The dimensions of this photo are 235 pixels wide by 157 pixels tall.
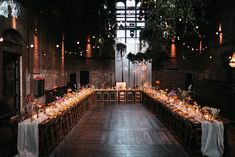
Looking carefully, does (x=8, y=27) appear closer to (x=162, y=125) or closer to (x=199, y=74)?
(x=162, y=125)

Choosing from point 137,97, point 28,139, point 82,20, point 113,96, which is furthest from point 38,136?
point 82,20

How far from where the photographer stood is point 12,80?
13570mm

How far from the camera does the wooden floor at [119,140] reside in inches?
312

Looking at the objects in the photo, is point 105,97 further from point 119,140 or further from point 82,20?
point 119,140

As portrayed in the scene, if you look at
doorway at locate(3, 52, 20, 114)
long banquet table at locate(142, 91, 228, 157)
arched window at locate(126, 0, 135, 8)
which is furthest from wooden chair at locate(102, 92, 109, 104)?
long banquet table at locate(142, 91, 228, 157)

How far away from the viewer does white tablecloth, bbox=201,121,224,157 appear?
7.34 m

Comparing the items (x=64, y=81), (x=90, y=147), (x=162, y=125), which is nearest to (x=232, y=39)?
(x=162, y=125)

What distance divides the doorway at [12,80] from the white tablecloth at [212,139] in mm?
8211

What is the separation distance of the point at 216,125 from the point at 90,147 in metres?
3.07

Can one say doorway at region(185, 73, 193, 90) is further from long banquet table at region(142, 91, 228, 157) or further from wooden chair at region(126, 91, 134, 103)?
long banquet table at region(142, 91, 228, 157)

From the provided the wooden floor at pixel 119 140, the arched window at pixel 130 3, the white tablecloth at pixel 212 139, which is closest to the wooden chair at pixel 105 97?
the wooden floor at pixel 119 140

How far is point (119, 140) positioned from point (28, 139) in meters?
2.82

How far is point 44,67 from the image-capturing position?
59.7ft

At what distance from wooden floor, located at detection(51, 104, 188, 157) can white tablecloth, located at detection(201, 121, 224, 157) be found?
0.63m
